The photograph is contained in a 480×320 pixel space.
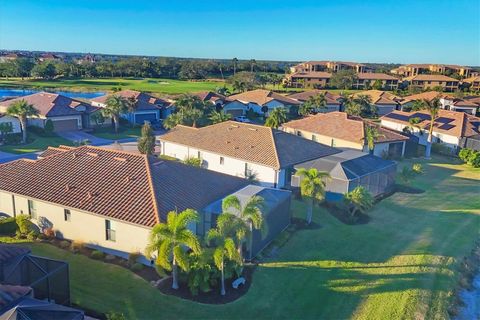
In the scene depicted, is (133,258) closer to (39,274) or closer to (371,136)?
(39,274)

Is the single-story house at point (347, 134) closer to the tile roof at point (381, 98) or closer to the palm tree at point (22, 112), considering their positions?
the palm tree at point (22, 112)

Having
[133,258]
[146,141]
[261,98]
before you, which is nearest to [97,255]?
[133,258]

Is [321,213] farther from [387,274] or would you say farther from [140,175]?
[140,175]

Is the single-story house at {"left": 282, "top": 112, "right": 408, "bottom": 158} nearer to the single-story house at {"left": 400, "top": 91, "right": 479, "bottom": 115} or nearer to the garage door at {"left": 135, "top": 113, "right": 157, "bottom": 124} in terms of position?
the garage door at {"left": 135, "top": 113, "right": 157, "bottom": 124}

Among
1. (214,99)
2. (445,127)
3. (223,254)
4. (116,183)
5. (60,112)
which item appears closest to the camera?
(223,254)

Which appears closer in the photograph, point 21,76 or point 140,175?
point 140,175

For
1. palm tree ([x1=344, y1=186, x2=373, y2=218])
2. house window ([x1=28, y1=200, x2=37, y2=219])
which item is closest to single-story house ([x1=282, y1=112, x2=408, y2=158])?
palm tree ([x1=344, y1=186, x2=373, y2=218])

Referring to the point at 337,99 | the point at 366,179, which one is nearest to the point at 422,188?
the point at 366,179

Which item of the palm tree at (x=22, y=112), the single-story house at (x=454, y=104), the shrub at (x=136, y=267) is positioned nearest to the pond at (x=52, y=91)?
the palm tree at (x=22, y=112)
